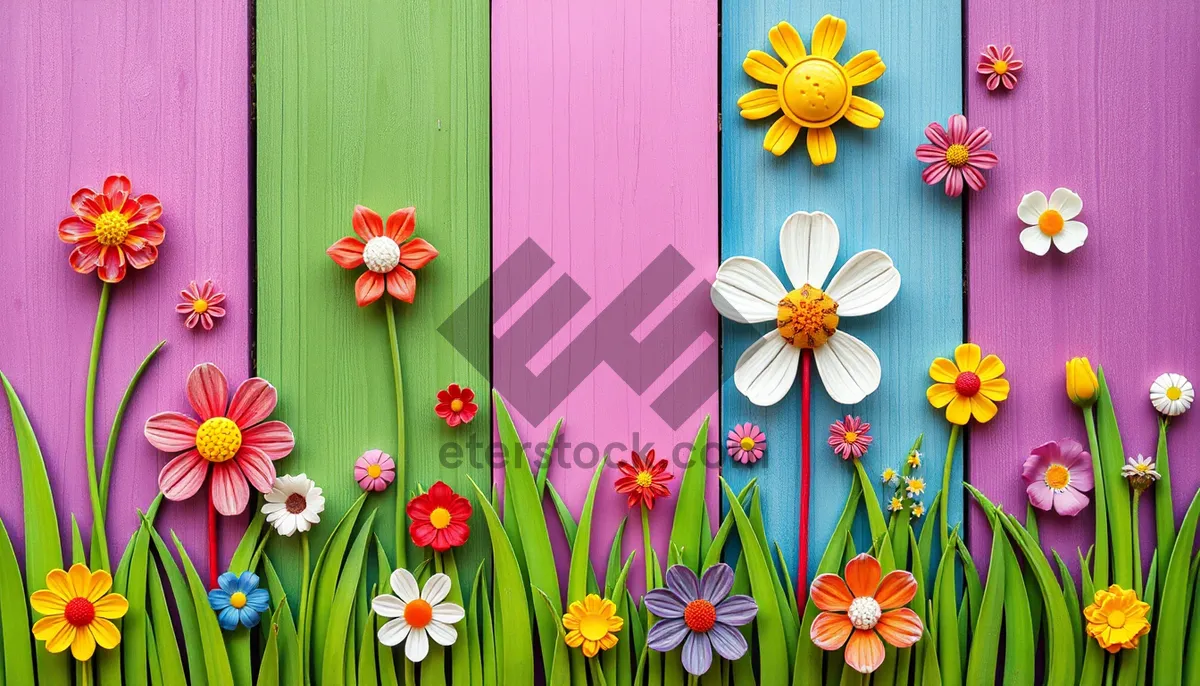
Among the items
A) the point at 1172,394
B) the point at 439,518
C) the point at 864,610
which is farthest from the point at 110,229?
the point at 1172,394

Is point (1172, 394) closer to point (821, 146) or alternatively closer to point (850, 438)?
point (850, 438)

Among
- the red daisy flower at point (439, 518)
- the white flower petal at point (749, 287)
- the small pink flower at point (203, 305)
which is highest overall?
the white flower petal at point (749, 287)

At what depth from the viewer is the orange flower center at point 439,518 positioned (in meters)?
1.05

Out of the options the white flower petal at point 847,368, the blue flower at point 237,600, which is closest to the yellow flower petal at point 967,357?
the white flower petal at point 847,368

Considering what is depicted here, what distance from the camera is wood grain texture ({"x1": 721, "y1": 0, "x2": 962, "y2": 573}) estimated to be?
110 cm

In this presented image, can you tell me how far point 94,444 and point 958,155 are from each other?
1.23 m

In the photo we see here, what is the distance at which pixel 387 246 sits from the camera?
1.05m

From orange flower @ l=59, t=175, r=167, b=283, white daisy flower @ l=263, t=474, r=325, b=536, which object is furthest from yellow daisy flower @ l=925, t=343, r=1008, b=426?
orange flower @ l=59, t=175, r=167, b=283

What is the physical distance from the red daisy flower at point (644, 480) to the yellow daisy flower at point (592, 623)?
14 cm

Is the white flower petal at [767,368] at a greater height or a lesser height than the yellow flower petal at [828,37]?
lesser

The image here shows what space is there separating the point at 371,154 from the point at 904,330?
0.77 metres

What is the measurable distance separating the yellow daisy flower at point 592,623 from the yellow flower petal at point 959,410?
20.3 inches

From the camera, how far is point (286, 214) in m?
1.10

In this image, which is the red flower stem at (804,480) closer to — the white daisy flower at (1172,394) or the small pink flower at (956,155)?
the small pink flower at (956,155)
